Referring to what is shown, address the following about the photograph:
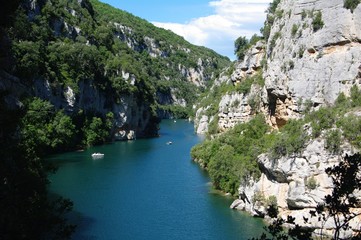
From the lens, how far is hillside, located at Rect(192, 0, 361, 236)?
35219mm

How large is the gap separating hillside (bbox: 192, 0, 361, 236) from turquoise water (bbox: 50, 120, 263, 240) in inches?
115

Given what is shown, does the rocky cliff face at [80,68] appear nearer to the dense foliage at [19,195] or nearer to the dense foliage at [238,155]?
the dense foliage at [238,155]

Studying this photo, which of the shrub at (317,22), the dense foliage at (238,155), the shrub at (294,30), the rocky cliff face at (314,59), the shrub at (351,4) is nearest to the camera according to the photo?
the rocky cliff face at (314,59)

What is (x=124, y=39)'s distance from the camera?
587 feet

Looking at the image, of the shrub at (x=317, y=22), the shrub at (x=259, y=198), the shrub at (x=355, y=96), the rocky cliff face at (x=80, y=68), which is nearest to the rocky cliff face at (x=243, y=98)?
the shrub at (x=317, y=22)

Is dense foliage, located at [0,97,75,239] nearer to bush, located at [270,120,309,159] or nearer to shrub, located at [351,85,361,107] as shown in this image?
bush, located at [270,120,309,159]

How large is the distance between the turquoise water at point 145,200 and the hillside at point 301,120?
9.59 ft

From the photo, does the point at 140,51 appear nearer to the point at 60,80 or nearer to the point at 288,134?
the point at 60,80

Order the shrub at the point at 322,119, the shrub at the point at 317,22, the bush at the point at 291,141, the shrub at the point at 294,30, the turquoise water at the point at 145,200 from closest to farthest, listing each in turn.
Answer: the turquoise water at the point at 145,200 < the shrub at the point at 322,119 < the bush at the point at 291,141 < the shrub at the point at 317,22 < the shrub at the point at 294,30

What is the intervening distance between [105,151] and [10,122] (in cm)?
6310

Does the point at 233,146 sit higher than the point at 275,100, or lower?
lower

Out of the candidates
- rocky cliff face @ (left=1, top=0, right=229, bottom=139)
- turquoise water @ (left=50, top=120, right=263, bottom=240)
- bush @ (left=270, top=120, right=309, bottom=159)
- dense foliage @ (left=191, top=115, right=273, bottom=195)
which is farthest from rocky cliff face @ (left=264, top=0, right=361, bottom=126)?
rocky cliff face @ (left=1, top=0, right=229, bottom=139)

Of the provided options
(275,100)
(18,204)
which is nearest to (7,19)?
(18,204)

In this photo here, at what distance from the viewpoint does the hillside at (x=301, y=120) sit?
35.2 m
